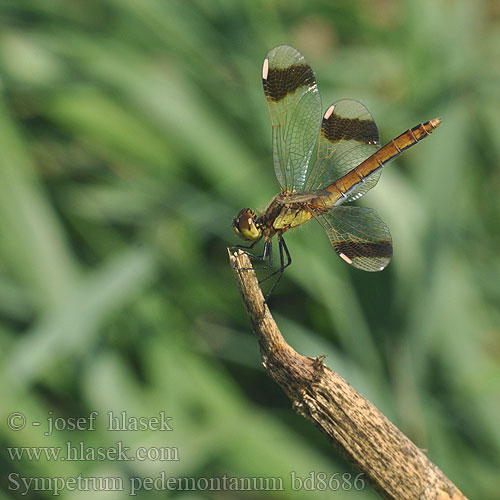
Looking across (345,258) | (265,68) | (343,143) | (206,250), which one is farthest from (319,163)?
(206,250)

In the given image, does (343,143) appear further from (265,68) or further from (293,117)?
(265,68)

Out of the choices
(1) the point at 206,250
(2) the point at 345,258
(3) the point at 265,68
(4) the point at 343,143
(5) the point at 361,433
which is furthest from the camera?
(1) the point at 206,250

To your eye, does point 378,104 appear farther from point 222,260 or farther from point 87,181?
point 87,181

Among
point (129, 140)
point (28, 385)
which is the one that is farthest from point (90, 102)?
point (28, 385)

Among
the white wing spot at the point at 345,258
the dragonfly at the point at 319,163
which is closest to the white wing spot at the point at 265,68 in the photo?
the dragonfly at the point at 319,163

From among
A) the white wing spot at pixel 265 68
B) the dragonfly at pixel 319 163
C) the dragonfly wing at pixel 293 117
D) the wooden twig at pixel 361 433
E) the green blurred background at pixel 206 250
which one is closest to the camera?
the wooden twig at pixel 361 433

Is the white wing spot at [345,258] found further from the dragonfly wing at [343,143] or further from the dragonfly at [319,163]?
the dragonfly wing at [343,143]

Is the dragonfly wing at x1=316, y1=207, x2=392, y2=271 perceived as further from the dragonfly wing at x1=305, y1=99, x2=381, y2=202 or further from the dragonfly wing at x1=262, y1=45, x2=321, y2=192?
the dragonfly wing at x1=262, y1=45, x2=321, y2=192
